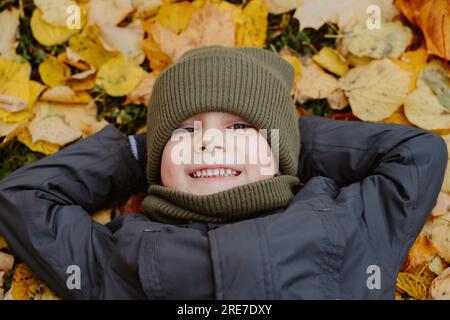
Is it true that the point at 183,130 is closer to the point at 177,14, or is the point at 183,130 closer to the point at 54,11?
the point at 177,14

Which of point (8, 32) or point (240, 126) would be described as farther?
point (8, 32)

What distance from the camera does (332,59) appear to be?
2.04m

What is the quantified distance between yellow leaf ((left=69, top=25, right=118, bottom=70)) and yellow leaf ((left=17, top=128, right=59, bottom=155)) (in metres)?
0.35

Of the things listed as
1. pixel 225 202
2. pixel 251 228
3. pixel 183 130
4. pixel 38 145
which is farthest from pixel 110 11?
pixel 251 228

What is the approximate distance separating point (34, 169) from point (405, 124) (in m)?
1.27

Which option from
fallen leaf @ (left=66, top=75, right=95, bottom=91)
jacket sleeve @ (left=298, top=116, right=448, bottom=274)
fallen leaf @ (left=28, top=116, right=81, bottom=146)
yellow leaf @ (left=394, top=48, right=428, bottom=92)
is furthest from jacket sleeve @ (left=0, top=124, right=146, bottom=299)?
yellow leaf @ (left=394, top=48, right=428, bottom=92)

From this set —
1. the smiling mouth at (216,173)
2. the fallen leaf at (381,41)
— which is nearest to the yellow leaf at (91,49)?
the smiling mouth at (216,173)

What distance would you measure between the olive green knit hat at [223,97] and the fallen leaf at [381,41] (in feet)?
1.27

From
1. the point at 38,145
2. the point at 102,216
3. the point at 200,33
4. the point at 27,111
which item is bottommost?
the point at 102,216

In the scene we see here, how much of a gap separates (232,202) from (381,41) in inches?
34.0

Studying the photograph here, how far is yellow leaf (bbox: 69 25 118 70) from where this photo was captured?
6.87 feet

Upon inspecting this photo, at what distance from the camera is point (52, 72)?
2.09 m
